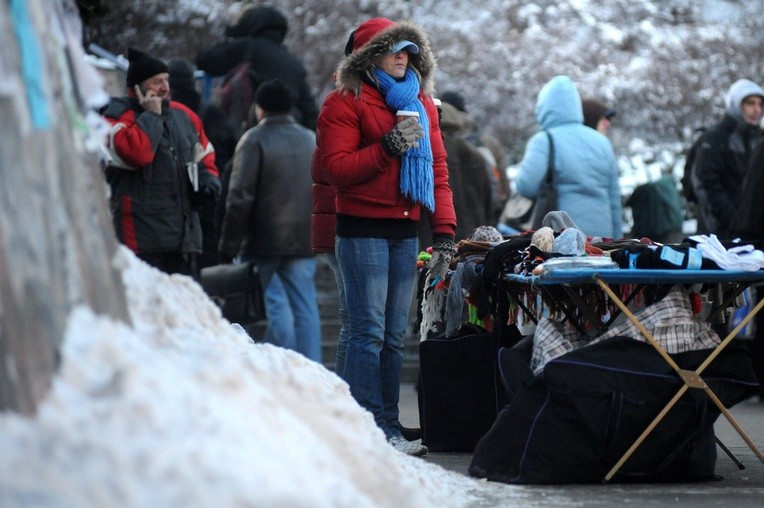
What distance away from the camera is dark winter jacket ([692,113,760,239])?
12594 mm

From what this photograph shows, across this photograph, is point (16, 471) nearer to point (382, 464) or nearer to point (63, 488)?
point (63, 488)

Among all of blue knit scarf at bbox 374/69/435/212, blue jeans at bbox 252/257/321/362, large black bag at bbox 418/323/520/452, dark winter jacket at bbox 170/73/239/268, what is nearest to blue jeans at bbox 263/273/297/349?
blue jeans at bbox 252/257/321/362

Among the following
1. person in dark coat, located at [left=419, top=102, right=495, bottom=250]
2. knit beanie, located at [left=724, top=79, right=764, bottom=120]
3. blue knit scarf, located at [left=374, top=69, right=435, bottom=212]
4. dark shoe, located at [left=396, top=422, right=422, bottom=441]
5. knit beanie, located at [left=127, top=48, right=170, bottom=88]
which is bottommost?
dark shoe, located at [left=396, top=422, right=422, bottom=441]

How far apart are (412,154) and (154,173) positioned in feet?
7.14

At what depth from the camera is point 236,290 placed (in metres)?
11.6

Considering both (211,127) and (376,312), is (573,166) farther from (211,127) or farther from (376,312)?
(211,127)

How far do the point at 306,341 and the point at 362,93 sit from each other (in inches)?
153

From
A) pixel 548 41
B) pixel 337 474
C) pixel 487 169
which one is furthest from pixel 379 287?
pixel 548 41

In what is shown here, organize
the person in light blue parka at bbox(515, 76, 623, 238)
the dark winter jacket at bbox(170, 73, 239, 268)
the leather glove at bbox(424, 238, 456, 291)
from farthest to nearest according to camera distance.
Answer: the dark winter jacket at bbox(170, 73, 239, 268)
the person in light blue parka at bbox(515, 76, 623, 238)
the leather glove at bbox(424, 238, 456, 291)

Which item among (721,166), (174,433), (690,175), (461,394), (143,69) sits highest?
(143,69)

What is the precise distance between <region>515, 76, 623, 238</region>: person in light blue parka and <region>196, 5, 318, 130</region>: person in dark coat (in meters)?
2.87

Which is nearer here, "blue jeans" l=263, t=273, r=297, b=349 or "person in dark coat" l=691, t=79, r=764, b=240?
Result: "blue jeans" l=263, t=273, r=297, b=349

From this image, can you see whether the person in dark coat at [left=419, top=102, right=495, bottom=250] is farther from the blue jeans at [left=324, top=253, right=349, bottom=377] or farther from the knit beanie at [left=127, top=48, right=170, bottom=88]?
the blue jeans at [left=324, top=253, right=349, bottom=377]

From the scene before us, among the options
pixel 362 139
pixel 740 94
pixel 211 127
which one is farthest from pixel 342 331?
pixel 740 94
